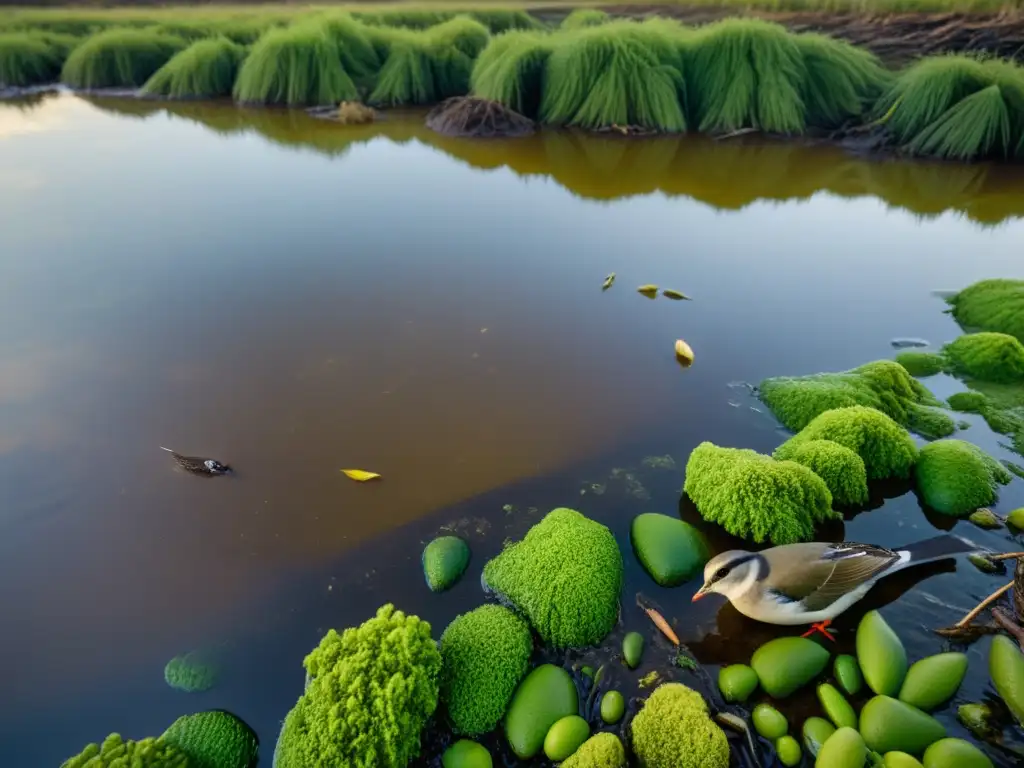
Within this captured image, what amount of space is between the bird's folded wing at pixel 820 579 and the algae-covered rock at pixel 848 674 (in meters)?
0.14

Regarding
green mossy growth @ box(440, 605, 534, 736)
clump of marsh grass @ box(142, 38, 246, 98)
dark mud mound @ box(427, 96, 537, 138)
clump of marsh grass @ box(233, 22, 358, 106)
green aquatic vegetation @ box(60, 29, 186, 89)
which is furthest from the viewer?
green aquatic vegetation @ box(60, 29, 186, 89)

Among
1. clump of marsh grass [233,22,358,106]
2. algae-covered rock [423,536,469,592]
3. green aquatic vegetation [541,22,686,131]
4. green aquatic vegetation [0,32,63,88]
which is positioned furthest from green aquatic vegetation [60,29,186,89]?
algae-covered rock [423,536,469,592]

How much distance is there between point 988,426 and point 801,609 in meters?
1.43

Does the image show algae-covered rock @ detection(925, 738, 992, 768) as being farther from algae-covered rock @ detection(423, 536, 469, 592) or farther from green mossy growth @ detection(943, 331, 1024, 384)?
green mossy growth @ detection(943, 331, 1024, 384)

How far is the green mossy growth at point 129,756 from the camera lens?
1.32m

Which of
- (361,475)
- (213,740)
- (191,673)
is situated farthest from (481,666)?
(361,475)

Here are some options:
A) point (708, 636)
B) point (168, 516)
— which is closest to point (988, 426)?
point (708, 636)

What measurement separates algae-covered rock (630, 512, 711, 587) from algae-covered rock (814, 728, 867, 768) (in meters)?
0.56

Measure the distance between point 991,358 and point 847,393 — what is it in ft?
2.71

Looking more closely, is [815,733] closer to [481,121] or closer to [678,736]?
[678,736]

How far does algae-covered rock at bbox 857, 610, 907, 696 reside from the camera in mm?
1573

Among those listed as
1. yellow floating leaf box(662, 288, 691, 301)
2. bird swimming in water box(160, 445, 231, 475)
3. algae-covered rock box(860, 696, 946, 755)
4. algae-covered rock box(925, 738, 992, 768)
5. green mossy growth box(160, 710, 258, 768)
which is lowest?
green mossy growth box(160, 710, 258, 768)

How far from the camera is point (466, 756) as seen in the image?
4.74 ft

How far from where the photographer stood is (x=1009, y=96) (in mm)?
5082
